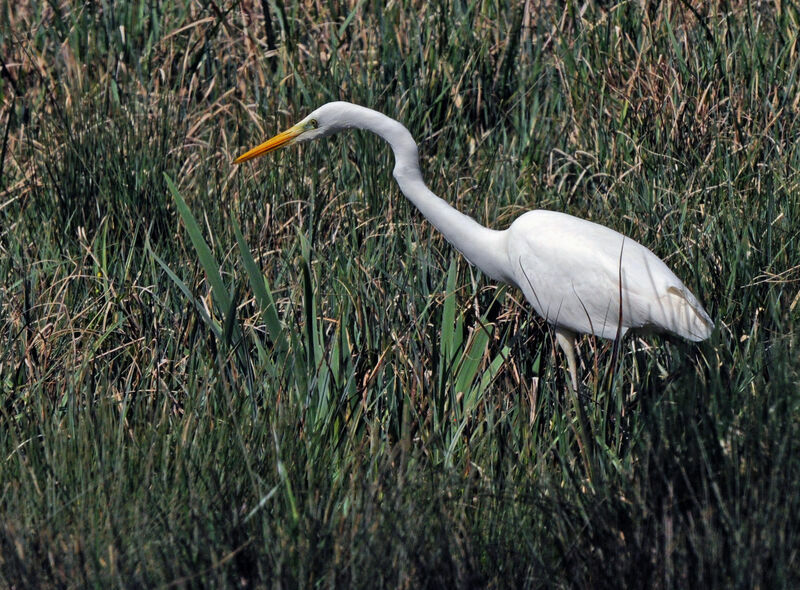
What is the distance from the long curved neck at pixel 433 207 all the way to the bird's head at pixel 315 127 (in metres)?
0.04

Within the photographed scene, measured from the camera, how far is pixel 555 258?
109 inches

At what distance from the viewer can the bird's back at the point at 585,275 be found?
2.61 m

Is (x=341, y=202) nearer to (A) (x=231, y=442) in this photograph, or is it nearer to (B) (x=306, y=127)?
(B) (x=306, y=127)

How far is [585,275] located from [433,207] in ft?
1.42

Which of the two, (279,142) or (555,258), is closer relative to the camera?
(555,258)

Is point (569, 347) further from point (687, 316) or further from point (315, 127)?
point (315, 127)

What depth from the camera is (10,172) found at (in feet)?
12.2

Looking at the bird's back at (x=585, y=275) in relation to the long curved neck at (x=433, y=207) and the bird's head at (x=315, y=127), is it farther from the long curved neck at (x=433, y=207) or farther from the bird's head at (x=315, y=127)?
the bird's head at (x=315, y=127)

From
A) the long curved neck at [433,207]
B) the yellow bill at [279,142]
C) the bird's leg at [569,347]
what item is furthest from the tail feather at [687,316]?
the yellow bill at [279,142]

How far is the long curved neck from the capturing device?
2.80 m

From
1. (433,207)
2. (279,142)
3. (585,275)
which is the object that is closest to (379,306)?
(433,207)

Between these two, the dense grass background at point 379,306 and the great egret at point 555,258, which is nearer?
the dense grass background at point 379,306

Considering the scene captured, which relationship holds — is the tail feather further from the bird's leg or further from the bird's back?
the bird's leg

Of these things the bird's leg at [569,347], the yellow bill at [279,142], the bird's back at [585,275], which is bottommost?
the bird's leg at [569,347]
